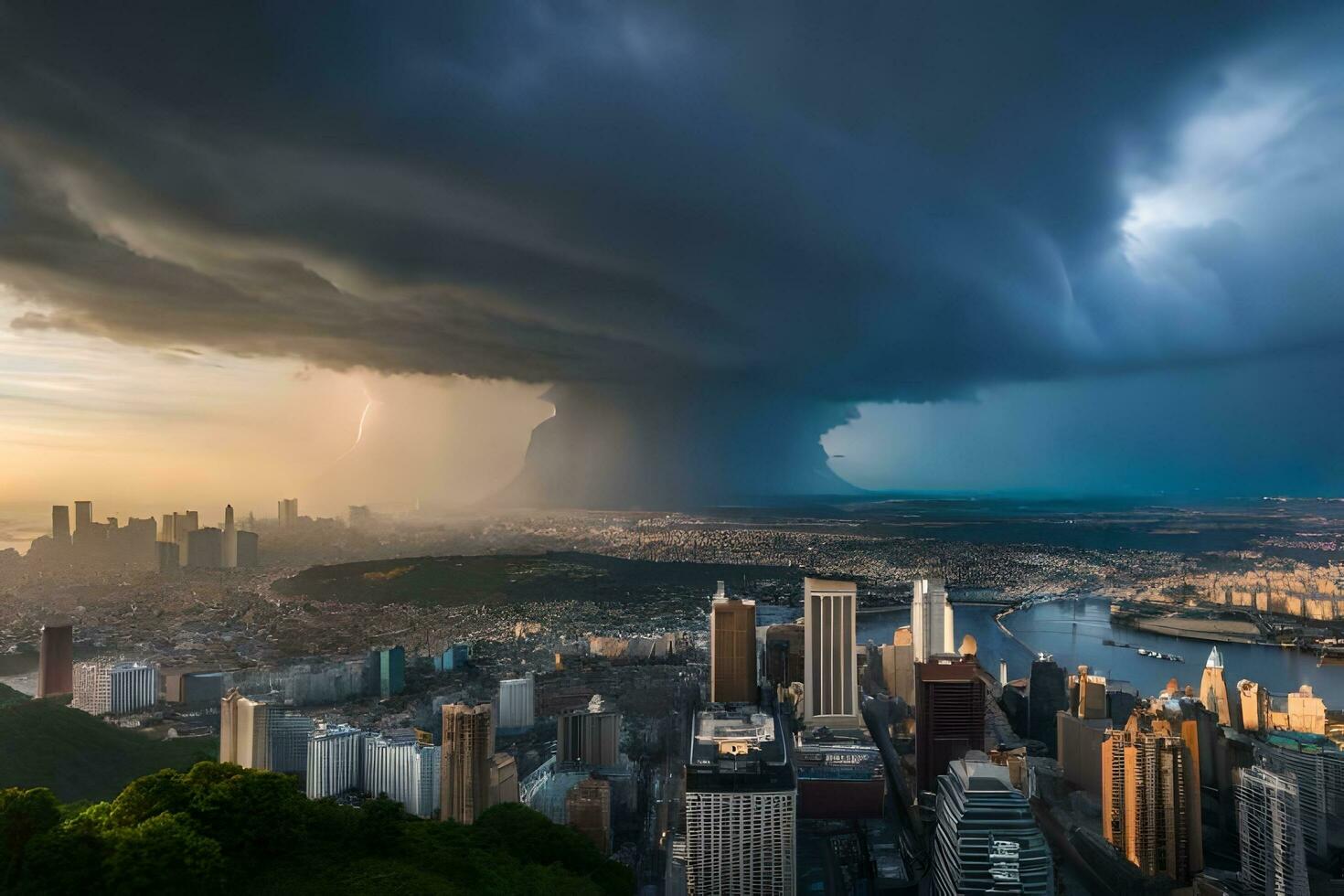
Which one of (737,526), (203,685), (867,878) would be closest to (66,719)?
(203,685)

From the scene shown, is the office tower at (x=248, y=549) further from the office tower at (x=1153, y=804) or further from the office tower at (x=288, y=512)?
the office tower at (x=1153, y=804)

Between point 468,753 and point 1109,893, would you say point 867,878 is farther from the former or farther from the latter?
point 468,753

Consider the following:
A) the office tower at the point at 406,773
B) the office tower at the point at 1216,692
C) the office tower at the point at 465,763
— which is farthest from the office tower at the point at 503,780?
the office tower at the point at 1216,692

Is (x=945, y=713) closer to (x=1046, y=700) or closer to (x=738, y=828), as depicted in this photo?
(x=1046, y=700)

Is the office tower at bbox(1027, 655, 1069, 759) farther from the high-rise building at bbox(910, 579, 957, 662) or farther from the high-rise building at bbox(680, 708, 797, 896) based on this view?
the high-rise building at bbox(680, 708, 797, 896)

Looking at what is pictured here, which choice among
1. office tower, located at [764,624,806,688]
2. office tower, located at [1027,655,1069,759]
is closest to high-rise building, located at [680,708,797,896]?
office tower, located at [764,624,806,688]

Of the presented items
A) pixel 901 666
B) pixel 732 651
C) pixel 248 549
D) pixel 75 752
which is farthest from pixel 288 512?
pixel 901 666

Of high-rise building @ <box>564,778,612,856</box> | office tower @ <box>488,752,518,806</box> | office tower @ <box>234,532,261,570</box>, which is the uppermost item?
office tower @ <box>234,532,261,570</box>
